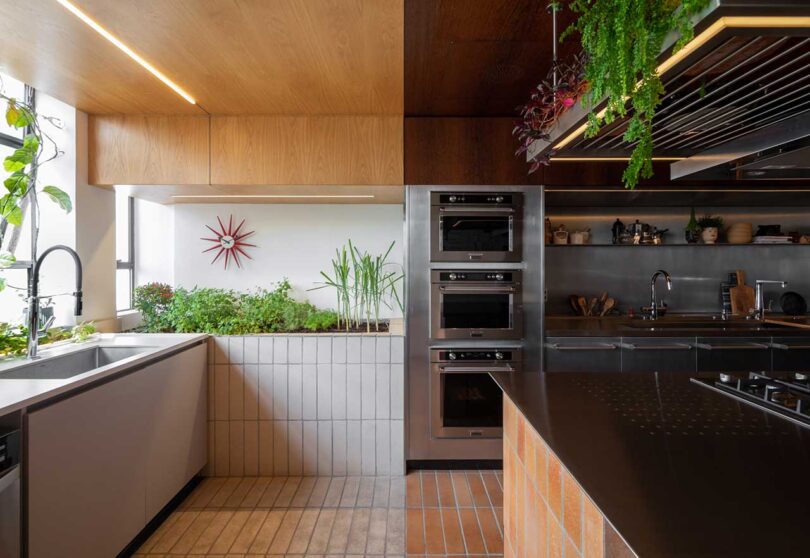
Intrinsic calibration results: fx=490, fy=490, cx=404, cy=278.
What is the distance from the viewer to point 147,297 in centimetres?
346

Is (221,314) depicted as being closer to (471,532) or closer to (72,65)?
(72,65)

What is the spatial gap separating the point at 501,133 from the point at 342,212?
1407 mm

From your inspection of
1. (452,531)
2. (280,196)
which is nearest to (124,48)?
(280,196)

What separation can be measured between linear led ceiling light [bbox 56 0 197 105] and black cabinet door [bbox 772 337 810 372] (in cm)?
387

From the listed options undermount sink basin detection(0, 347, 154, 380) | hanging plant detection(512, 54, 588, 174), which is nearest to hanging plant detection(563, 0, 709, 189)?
hanging plant detection(512, 54, 588, 174)

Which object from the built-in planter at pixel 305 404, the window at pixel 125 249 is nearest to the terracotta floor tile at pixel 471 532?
the built-in planter at pixel 305 404

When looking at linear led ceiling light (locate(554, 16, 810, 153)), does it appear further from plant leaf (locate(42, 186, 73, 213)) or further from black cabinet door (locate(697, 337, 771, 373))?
plant leaf (locate(42, 186, 73, 213))

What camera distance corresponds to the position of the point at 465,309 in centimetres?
322

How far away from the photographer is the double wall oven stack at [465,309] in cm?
319

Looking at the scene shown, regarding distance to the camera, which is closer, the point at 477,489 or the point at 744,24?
the point at 744,24

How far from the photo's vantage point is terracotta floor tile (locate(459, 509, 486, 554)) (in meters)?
2.32

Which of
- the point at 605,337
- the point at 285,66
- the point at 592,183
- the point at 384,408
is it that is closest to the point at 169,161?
the point at 285,66

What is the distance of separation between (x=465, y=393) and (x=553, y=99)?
2.08 metres

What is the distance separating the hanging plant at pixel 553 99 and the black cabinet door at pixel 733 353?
2.12 metres
